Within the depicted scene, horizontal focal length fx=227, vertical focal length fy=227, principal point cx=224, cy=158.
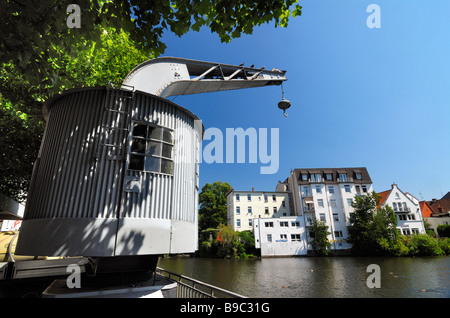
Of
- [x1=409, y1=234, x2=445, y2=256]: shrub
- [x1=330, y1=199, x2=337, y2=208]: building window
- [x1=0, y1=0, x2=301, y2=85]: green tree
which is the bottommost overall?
[x1=409, y1=234, x2=445, y2=256]: shrub

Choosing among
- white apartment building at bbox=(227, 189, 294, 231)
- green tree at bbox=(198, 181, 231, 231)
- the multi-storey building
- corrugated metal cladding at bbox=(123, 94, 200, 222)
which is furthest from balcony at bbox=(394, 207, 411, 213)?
corrugated metal cladding at bbox=(123, 94, 200, 222)

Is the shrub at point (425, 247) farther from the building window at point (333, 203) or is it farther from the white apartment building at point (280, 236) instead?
the white apartment building at point (280, 236)

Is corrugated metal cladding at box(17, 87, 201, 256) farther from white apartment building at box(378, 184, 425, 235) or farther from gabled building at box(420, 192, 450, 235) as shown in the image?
gabled building at box(420, 192, 450, 235)

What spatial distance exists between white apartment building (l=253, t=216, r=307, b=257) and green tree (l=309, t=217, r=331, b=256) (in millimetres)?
2161

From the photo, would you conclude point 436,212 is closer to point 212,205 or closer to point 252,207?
point 252,207

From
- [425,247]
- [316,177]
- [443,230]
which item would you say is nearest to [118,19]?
[316,177]

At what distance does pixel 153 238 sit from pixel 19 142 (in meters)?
9.34

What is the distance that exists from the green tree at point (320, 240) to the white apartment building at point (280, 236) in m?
2.16

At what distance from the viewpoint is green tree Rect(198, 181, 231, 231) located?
201 feet

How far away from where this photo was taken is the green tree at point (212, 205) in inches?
2414

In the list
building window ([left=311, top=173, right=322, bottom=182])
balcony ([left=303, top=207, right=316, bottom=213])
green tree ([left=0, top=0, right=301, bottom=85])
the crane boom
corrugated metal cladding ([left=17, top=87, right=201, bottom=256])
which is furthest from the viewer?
building window ([left=311, top=173, right=322, bottom=182])

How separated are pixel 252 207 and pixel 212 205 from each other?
510 inches

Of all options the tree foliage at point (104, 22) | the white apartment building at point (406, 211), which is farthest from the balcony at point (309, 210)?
the tree foliage at point (104, 22)
